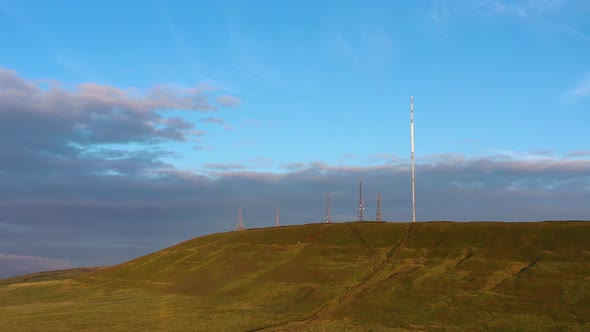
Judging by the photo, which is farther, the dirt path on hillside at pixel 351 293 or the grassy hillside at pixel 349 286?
the grassy hillside at pixel 349 286

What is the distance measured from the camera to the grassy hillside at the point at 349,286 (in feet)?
184

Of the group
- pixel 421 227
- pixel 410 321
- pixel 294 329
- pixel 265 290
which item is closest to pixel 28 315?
pixel 265 290

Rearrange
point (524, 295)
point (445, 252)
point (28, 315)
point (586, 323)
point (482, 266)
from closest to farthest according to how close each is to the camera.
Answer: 1. point (586, 323)
2. point (524, 295)
3. point (28, 315)
4. point (482, 266)
5. point (445, 252)

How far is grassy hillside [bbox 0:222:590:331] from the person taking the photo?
56.0 metres

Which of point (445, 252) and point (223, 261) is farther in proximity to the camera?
point (223, 261)

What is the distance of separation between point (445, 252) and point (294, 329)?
40011 mm

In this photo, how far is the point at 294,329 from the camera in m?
52.4

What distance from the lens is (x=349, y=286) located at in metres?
72.3

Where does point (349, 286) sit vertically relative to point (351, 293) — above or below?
above

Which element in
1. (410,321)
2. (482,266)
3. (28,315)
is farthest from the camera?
(482,266)

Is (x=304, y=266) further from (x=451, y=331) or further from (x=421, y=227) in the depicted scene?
(x=451, y=331)

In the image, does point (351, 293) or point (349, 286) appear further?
point (349, 286)

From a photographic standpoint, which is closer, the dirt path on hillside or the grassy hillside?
the dirt path on hillside

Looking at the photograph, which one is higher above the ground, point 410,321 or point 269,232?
point 269,232
